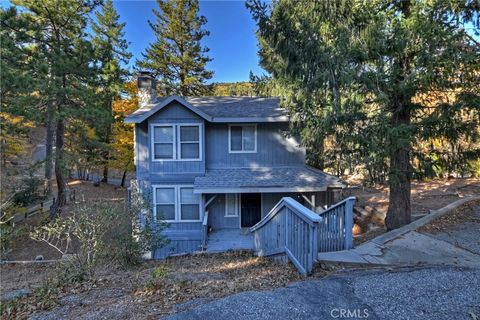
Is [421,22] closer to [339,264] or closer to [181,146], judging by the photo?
[339,264]

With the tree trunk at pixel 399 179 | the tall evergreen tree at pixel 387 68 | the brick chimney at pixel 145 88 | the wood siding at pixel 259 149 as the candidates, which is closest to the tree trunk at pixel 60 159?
the brick chimney at pixel 145 88

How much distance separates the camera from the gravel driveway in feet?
11.3

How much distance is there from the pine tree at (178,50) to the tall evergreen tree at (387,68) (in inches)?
658

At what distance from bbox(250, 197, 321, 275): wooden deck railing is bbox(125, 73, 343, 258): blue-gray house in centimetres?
358

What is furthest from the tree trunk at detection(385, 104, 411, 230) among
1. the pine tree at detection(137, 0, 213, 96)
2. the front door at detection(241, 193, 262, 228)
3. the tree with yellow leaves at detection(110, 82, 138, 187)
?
the pine tree at detection(137, 0, 213, 96)

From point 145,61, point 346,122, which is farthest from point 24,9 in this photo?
point 346,122

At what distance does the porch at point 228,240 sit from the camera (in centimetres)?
987

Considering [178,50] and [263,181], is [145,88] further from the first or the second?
[178,50]

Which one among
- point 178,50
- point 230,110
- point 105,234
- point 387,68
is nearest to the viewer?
point 105,234

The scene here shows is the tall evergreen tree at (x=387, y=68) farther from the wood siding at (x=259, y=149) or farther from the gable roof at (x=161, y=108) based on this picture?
the gable roof at (x=161, y=108)

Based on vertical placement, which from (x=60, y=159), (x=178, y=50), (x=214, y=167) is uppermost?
(x=178, y=50)

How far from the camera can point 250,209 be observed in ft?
40.7

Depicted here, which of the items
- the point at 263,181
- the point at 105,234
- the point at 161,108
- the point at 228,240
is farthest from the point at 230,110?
the point at 105,234

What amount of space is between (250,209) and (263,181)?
2016 millimetres
